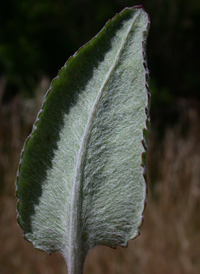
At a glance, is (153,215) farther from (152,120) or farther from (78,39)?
(78,39)

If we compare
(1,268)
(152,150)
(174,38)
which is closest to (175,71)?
(174,38)

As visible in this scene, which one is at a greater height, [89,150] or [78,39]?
[78,39]

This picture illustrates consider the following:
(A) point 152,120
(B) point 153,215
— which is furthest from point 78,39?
(B) point 153,215

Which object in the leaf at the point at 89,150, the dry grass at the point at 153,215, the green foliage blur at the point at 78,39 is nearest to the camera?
the leaf at the point at 89,150

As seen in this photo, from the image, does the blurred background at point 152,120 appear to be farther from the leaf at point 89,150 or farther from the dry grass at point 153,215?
the leaf at point 89,150

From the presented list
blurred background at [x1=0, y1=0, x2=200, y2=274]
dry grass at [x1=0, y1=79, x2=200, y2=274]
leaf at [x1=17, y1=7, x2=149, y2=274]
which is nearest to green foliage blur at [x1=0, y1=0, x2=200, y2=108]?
blurred background at [x1=0, y1=0, x2=200, y2=274]

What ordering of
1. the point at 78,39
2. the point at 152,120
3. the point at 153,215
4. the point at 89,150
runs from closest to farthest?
the point at 89,150 < the point at 153,215 < the point at 152,120 < the point at 78,39

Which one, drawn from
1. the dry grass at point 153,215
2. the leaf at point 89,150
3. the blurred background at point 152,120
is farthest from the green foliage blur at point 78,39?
the leaf at point 89,150
